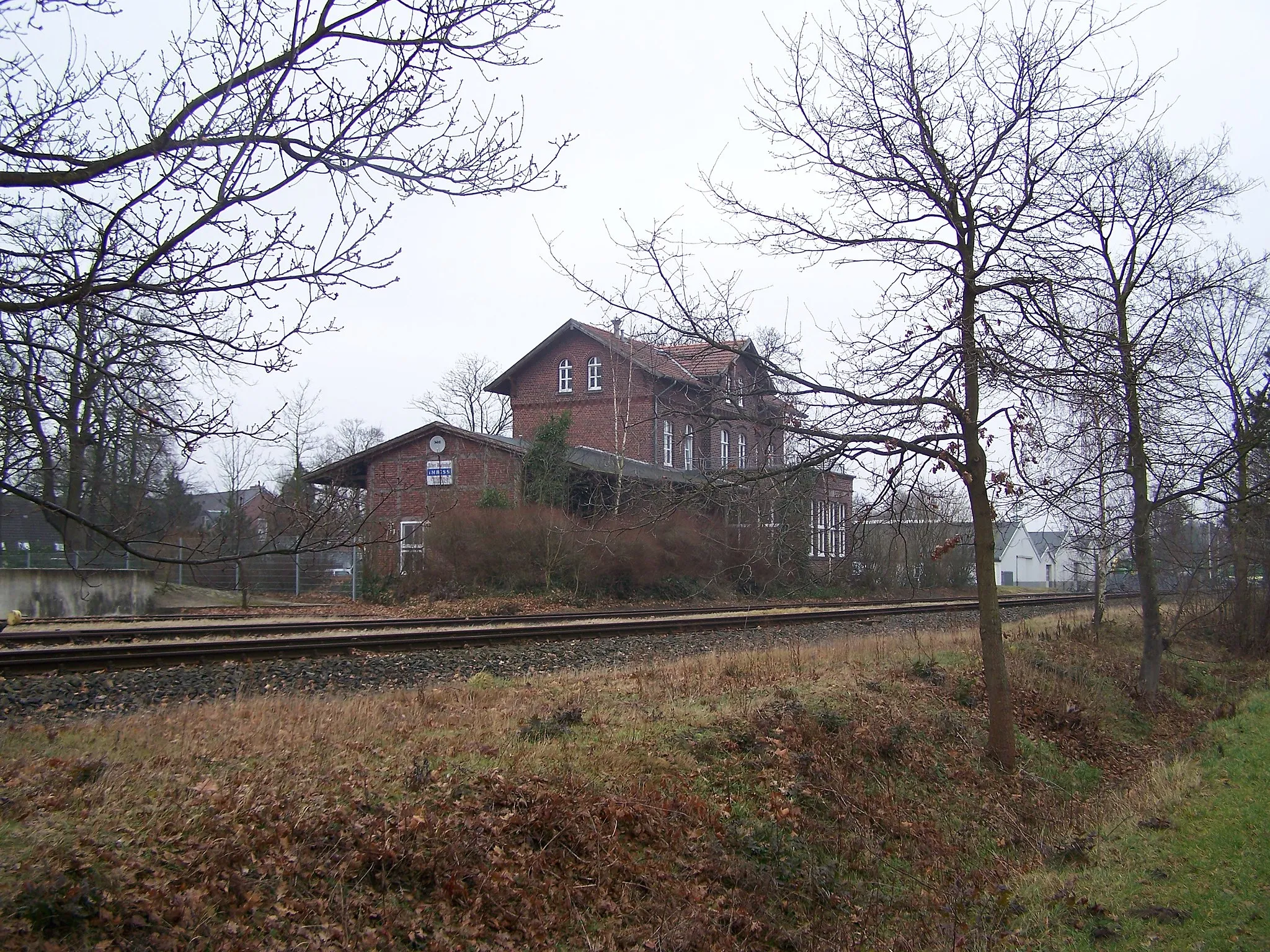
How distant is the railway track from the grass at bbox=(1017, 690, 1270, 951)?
9.70 meters

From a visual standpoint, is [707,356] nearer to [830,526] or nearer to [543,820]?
[830,526]

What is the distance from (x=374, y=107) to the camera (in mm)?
5754

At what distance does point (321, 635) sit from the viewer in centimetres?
1750

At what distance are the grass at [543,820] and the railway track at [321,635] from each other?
339 cm

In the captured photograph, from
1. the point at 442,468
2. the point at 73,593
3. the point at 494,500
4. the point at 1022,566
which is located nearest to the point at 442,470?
the point at 442,468

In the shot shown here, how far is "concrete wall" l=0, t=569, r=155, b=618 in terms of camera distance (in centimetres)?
2358

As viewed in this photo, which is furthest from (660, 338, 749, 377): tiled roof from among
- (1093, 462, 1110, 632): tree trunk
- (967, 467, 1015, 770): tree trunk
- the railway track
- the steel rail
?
the steel rail

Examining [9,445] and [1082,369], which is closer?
[9,445]

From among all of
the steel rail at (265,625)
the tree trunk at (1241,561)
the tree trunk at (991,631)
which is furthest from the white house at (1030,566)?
the tree trunk at (991,631)

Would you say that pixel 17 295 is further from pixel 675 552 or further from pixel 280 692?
pixel 675 552

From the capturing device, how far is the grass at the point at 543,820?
5223mm

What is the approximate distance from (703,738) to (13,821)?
597 centimetres

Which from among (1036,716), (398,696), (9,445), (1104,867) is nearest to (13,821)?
(9,445)

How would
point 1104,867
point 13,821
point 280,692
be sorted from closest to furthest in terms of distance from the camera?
point 13,821 → point 1104,867 → point 280,692
